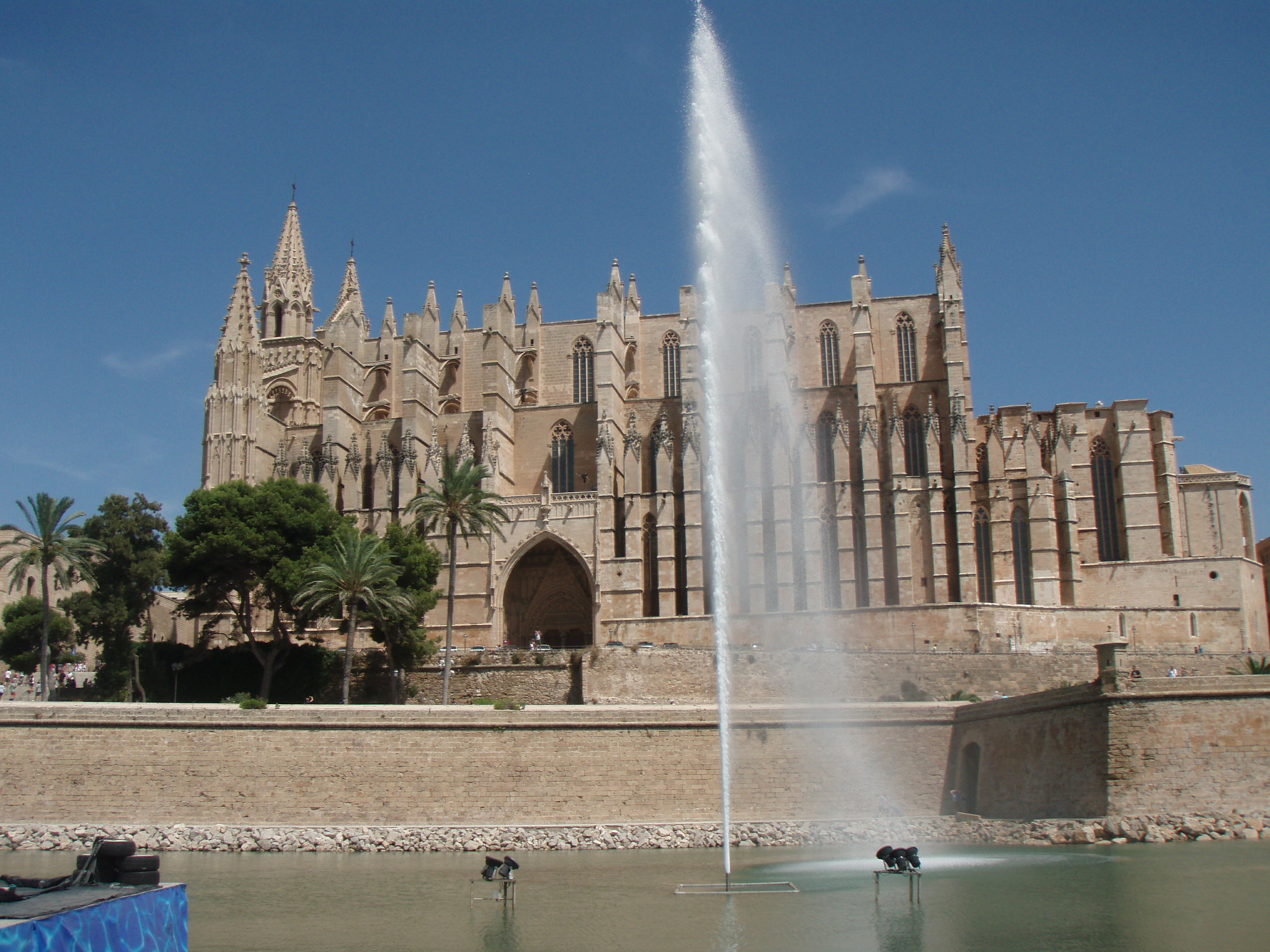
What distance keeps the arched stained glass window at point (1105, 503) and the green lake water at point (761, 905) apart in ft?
89.1

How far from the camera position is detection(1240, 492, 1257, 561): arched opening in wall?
49.2 m

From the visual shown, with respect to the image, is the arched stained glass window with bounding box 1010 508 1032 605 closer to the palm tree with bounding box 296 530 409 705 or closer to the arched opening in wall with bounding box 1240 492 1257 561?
the arched opening in wall with bounding box 1240 492 1257 561

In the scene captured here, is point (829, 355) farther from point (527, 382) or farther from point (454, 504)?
point (454, 504)

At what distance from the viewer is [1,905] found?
8828 mm

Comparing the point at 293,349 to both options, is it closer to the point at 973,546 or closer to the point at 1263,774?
the point at 973,546

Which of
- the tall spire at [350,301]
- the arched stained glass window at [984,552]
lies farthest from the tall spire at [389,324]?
the arched stained glass window at [984,552]

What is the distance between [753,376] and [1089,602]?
54.6 ft

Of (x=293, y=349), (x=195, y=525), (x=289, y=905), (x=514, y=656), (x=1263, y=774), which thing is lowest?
(x=289, y=905)

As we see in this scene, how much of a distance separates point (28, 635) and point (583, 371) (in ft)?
90.3

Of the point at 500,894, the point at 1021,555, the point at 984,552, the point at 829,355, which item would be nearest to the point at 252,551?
the point at 500,894

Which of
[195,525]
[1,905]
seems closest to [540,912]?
[1,905]

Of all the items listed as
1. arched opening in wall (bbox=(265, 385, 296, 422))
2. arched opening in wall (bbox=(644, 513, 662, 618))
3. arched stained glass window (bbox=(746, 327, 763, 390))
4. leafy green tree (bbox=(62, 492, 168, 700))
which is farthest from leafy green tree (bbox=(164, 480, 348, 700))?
arched stained glass window (bbox=(746, 327, 763, 390))

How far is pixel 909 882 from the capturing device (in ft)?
67.6

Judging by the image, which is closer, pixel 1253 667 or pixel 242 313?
pixel 1253 667
